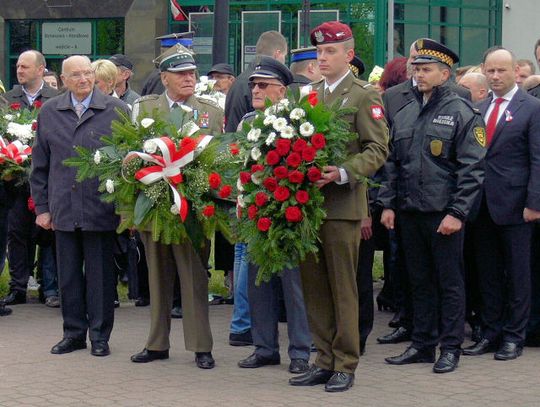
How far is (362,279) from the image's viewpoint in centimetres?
888

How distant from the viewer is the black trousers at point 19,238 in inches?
446

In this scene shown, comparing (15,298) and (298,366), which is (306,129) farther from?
(15,298)

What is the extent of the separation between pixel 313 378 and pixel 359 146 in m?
1.58

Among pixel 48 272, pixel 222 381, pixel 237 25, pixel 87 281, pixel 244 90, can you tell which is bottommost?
pixel 222 381

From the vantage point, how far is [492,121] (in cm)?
885

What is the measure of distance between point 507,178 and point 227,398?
9.38ft

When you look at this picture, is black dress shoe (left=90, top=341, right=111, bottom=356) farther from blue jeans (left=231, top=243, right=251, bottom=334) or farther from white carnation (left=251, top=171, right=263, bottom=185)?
white carnation (left=251, top=171, right=263, bottom=185)

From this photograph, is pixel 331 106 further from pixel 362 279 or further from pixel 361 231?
pixel 362 279

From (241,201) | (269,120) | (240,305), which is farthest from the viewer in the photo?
(240,305)

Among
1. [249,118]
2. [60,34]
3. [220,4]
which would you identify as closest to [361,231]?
[249,118]

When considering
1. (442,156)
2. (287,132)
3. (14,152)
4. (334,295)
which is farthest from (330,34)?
(14,152)

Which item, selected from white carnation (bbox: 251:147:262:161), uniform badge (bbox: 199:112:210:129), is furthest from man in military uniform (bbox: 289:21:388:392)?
uniform badge (bbox: 199:112:210:129)

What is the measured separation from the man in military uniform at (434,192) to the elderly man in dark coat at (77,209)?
7.11 ft

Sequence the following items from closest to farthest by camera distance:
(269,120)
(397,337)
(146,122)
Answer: (269,120), (146,122), (397,337)
